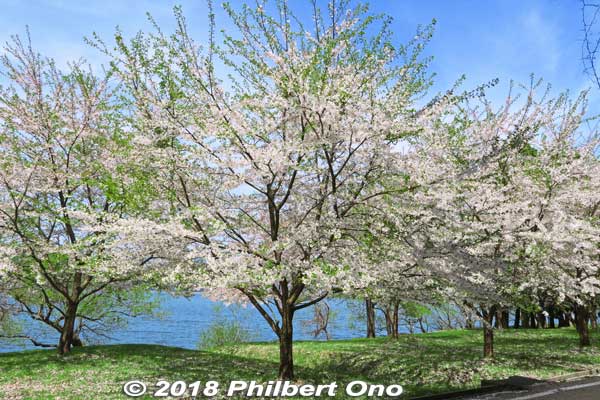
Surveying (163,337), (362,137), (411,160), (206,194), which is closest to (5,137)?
(206,194)

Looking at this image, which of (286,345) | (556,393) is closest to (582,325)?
(556,393)

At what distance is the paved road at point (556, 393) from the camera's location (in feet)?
33.0

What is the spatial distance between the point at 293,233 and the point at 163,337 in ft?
210

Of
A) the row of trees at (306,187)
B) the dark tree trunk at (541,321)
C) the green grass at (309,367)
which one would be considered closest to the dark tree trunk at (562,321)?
the dark tree trunk at (541,321)

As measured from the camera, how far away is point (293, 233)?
35.3ft

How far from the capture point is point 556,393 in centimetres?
1079

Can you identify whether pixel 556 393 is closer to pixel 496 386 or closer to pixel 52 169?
pixel 496 386

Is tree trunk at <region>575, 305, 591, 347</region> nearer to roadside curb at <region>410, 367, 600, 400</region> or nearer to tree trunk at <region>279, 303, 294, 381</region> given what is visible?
roadside curb at <region>410, 367, 600, 400</region>

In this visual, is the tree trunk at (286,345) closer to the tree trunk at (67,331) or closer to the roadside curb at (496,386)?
the roadside curb at (496,386)

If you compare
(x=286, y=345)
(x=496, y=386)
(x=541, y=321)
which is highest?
(x=286, y=345)

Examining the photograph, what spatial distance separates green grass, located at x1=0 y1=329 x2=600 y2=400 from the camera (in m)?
12.6

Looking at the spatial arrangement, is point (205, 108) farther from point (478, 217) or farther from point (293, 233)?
point (478, 217)

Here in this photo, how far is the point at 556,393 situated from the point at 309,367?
29.2 ft

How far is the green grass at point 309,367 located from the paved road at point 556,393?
74.0 inches
